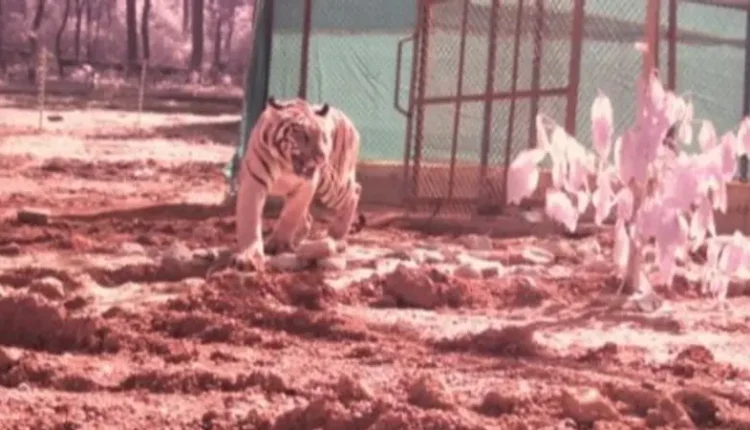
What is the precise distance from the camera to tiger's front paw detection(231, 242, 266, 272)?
20.4ft

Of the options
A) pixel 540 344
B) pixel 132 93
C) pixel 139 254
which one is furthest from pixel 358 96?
pixel 132 93

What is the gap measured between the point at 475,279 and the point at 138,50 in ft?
113

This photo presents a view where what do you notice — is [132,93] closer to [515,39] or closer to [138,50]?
[138,50]

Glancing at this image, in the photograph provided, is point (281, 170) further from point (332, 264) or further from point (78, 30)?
point (78, 30)

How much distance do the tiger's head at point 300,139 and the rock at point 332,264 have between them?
16.3 inches

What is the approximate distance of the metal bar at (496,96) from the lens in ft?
28.3

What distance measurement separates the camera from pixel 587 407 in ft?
11.0

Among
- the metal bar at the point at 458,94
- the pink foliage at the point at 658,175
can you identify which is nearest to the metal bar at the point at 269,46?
the metal bar at the point at 458,94

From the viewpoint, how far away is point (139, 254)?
22.7ft

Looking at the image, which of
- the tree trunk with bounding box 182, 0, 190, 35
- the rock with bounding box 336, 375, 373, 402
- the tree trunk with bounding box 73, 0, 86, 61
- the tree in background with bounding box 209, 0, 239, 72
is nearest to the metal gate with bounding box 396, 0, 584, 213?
the rock with bounding box 336, 375, 373, 402

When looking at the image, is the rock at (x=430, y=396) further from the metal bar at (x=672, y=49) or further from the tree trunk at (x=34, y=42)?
the tree trunk at (x=34, y=42)

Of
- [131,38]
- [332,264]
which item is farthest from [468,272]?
[131,38]

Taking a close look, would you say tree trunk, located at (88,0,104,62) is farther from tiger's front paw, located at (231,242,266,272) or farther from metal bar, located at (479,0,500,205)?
tiger's front paw, located at (231,242,266,272)

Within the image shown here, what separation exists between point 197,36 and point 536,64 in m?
29.5
